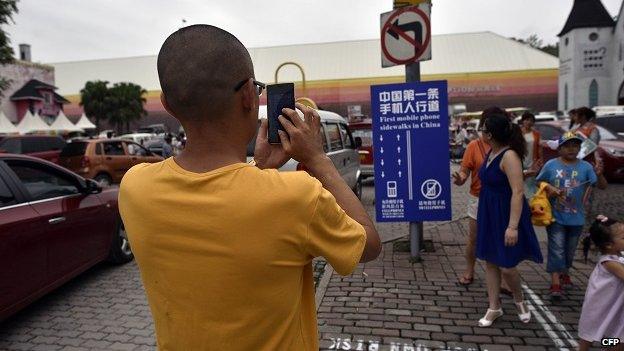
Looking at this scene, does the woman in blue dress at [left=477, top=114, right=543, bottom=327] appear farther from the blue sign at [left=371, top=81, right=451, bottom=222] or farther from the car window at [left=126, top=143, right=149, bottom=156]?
the car window at [left=126, top=143, right=149, bottom=156]

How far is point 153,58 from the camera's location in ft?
174

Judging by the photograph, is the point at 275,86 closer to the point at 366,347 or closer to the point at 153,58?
the point at 366,347

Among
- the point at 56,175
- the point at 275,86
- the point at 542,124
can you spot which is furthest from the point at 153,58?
the point at 275,86

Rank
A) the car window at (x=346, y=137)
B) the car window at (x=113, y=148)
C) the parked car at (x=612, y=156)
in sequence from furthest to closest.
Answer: the car window at (x=113, y=148) → the parked car at (x=612, y=156) → the car window at (x=346, y=137)

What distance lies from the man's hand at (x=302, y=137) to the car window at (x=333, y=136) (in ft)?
22.1

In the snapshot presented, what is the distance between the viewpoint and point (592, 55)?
33812mm

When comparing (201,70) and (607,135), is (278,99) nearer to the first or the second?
(201,70)

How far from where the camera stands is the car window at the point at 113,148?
14.5 meters

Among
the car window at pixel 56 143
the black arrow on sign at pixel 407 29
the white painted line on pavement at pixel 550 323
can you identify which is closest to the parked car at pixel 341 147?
the black arrow on sign at pixel 407 29

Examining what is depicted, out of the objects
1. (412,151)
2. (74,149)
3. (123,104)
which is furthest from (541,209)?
(123,104)

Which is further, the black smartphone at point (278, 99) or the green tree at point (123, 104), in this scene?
the green tree at point (123, 104)

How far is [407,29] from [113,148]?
38.3ft

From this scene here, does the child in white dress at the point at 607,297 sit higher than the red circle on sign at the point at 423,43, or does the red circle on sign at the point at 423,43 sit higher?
the red circle on sign at the point at 423,43

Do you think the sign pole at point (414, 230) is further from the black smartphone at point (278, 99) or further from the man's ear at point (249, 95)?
the man's ear at point (249, 95)
